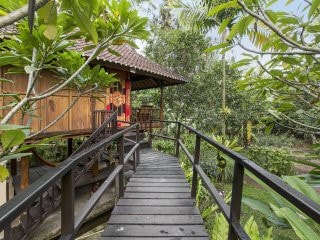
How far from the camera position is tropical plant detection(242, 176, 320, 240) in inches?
43.7

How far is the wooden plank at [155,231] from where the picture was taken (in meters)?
2.72

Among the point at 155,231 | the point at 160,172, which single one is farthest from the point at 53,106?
the point at 155,231

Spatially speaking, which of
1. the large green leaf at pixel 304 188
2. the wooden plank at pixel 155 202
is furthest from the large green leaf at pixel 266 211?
the wooden plank at pixel 155 202

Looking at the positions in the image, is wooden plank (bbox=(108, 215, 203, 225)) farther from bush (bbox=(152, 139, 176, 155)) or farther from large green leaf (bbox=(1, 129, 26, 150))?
bush (bbox=(152, 139, 176, 155))

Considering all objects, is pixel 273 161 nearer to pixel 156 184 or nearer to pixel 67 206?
pixel 156 184

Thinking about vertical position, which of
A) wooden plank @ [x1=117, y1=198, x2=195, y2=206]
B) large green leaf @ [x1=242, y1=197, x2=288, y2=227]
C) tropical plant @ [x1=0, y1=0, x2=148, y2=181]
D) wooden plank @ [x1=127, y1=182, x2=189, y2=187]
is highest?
tropical plant @ [x1=0, y1=0, x2=148, y2=181]

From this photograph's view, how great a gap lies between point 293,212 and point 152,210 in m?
2.40

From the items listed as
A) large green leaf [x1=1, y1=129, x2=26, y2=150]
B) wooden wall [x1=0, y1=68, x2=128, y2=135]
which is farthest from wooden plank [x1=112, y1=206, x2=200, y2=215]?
wooden wall [x1=0, y1=68, x2=128, y2=135]

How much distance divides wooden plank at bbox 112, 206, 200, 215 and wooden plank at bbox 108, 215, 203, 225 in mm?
96

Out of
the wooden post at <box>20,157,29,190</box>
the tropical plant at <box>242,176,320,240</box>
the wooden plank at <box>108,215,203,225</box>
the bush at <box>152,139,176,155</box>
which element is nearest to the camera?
the tropical plant at <box>242,176,320,240</box>

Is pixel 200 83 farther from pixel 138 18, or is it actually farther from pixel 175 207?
pixel 138 18

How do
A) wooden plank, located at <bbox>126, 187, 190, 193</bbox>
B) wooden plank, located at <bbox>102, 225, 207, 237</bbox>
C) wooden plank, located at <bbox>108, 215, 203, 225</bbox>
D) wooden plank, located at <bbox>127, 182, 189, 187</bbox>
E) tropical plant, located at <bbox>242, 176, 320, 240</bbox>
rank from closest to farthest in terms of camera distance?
tropical plant, located at <bbox>242, 176, 320, 240</bbox> < wooden plank, located at <bbox>102, 225, 207, 237</bbox> < wooden plank, located at <bbox>108, 215, 203, 225</bbox> < wooden plank, located at <bbox>126, 187, 190, 193</bbox> < wooden plank, located at <bbox>127, 182, 189, 187</bbox>

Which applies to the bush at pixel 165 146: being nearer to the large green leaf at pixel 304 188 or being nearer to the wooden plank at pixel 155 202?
the wooden plank at pixel 155 202

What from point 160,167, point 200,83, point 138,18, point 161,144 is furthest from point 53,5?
point 200,83
